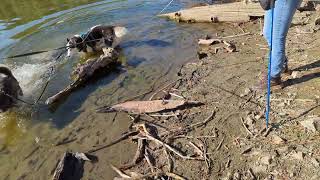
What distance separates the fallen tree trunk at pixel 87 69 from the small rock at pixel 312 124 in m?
4.87

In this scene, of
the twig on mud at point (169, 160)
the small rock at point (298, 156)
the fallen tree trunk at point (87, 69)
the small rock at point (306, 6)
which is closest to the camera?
the small rock at point (298, 156)

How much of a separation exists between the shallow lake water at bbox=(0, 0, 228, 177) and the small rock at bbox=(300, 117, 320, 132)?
11.3 feet

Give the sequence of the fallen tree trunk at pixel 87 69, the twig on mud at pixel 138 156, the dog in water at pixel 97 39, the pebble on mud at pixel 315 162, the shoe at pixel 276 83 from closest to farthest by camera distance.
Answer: the pebble on mud at pixel 315 162
the twig on mud at pixel 138 156
the shoe at pixel 276 83
the fallen tree trunk at pixel 87 69
the dog in water at pixel 97 39

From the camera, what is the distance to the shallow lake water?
7.34 metres

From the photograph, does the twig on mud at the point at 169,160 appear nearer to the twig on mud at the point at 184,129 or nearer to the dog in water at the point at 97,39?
the twig on mud at the point at 184,129

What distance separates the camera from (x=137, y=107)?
6863mm

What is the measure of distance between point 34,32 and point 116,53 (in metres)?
4.05

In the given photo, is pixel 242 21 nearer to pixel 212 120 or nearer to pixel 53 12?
pixel 212 120

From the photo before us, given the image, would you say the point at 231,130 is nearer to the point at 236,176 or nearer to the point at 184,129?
the point at 184,129

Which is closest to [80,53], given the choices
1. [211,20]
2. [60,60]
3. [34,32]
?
[60,60]

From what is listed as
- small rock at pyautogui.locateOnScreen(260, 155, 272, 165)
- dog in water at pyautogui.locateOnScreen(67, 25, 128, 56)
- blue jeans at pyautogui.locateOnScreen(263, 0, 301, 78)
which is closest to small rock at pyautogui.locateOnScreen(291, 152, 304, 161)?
small rock at pyautogui.locateOnScreen(260, 155, 272, 165)

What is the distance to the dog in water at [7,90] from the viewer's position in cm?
732

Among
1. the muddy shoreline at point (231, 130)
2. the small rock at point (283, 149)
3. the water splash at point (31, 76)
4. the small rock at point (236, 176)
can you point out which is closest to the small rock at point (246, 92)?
the muddy shoreline at point (231, 130)

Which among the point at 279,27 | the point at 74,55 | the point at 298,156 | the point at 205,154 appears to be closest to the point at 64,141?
the point at 205,154
